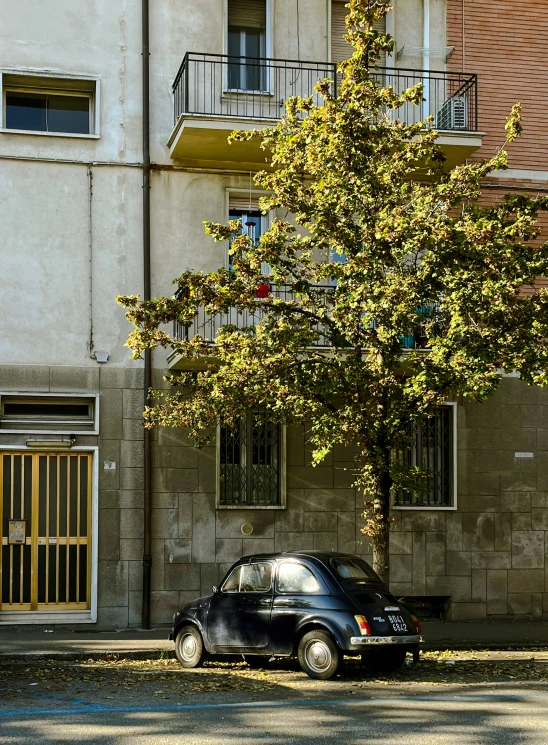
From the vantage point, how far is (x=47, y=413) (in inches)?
699

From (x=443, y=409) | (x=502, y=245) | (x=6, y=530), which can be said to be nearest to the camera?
(x=502, y=245)

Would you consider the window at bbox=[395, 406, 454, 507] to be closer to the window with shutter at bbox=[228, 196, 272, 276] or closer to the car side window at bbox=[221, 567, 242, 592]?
the window with shutter at bbox=[228, 196, 272, 276]

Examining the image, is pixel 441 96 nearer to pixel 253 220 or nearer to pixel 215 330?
pixel 253 220

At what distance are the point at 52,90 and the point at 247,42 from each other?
11.5ft

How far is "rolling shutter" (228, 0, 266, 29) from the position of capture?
63.7 ft

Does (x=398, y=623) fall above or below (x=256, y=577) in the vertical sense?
below

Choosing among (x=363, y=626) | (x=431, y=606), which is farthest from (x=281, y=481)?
(x=363, y=626)

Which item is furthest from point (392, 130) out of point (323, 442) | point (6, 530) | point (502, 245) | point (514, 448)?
point (6, 530)

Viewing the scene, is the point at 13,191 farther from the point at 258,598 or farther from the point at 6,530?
the point at 258,598

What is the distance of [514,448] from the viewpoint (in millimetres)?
19422

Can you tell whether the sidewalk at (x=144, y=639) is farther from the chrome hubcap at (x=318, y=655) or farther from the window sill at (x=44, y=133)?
the window sill at (x=44, y=133)

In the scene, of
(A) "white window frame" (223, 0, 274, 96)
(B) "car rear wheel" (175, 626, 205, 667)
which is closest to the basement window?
(B) "car rear wheel" (175, 626, 205, 667)

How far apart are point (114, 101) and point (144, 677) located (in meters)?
9.93

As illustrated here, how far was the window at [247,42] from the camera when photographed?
19156mm
